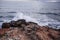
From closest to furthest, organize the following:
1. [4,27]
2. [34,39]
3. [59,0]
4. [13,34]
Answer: [34,39], [13,34], [4,27], [59,0]

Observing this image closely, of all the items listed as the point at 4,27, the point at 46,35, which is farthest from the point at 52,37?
the point at 4,27

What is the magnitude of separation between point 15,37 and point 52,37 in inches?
38.2

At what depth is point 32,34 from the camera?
3723 millimetres

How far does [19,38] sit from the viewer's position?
3568 millimetres

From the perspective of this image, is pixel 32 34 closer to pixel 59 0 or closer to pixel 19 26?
pixel 19 26

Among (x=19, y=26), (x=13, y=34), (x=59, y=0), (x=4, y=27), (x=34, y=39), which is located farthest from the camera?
(x=59, y=0)

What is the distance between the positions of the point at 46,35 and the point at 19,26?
3.28 feet

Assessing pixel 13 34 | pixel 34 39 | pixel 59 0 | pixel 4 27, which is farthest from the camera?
pixel 59 0

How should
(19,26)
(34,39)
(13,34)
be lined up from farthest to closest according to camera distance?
(19,26)
(13,34)
(34,39)

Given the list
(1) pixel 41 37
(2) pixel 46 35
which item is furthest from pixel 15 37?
(2) pixel 46 35

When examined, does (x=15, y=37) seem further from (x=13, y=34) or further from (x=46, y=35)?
(x=46, y=35)

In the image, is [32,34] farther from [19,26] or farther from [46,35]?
[19,26]

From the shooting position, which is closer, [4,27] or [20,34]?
[20,34]

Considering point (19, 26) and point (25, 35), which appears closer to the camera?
point (25, 35)
